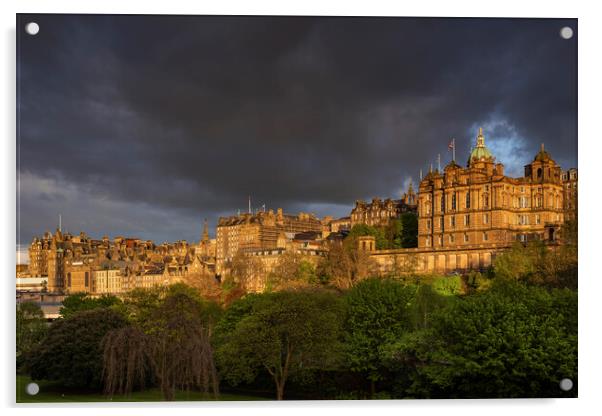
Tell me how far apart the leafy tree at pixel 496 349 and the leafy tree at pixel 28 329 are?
6640 millimetres

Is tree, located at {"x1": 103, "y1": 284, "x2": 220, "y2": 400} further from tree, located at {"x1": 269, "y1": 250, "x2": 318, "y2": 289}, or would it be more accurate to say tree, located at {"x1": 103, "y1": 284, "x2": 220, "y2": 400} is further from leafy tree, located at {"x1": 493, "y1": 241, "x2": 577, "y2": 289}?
tree, located at {"x1": 269, "y1": 250, "x2": 318, "y2": 289}

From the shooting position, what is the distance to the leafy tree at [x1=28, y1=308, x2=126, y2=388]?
15836 millimetres

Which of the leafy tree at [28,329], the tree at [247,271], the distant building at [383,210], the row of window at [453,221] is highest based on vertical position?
the distant building at [383,210]

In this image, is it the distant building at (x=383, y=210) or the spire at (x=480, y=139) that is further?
the distant building at (x=383, y=210)

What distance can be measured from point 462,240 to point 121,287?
84.5 feet

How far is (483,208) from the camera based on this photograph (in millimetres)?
40156

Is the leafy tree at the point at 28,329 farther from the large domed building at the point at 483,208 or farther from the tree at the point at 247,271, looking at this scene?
the tree at the point at 247,271

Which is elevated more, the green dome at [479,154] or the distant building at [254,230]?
the green dome at [479,154]

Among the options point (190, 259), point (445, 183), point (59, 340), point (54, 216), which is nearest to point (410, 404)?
point (59, 340)

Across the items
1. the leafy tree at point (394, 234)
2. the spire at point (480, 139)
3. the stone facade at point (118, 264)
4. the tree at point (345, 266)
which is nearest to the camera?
the spire at point (480, 139)

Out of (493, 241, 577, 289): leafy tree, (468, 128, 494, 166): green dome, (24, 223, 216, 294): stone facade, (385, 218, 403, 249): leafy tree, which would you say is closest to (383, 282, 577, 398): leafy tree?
(493, 241, 577, 289): leafy tree

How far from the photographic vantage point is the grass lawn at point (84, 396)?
13.8 metres

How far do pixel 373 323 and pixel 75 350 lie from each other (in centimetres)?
607

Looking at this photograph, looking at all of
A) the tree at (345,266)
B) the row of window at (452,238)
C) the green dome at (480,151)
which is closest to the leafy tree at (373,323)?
the green dome at (480,151)
